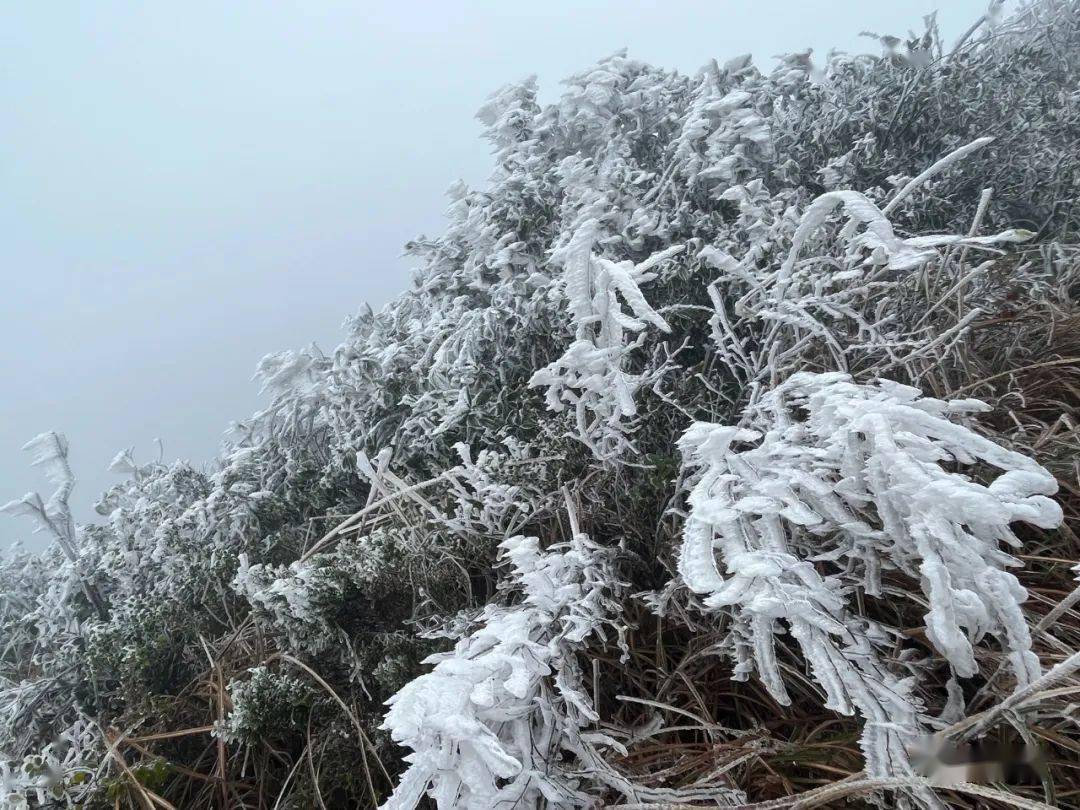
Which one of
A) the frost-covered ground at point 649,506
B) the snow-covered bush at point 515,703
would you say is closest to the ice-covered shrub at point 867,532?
the frost-covered ground at point 649,506

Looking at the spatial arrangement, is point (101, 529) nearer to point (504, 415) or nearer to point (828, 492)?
point (504, 415)

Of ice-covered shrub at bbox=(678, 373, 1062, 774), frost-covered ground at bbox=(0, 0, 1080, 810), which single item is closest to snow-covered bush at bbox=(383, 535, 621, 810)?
frost-covered ground at bbox=(0, 0, 1080, 810)

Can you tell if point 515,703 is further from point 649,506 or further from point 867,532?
point 649,506

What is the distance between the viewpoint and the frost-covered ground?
1.08 m

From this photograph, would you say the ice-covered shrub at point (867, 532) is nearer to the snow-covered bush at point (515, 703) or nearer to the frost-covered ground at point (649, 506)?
the frost-covered ground at point (649, 506)

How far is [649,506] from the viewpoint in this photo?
1.99 m

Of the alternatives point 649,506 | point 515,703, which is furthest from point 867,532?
point 649,506

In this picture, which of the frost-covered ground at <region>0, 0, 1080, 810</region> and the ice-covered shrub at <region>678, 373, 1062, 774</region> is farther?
the frost-covered ground at <region>0, 0, 1080, 810</region>

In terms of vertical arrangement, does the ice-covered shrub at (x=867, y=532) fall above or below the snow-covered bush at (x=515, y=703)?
above

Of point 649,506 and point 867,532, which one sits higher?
point 867,532

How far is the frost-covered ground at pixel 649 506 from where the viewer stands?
3.53ft

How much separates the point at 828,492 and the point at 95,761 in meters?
2.20

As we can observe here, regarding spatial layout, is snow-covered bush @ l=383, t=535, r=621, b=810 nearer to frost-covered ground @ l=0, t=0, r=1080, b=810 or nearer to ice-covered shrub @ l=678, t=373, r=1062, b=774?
frost-covered ground @ l=0, t=0, r=1080, b=810

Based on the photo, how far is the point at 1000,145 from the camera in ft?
10.5
